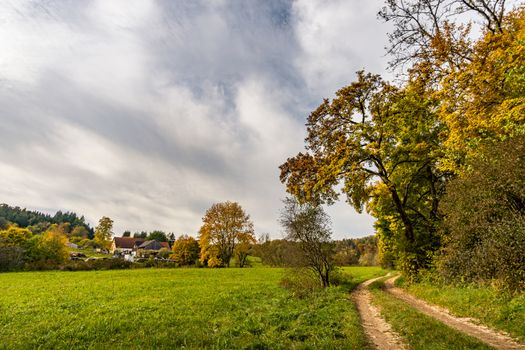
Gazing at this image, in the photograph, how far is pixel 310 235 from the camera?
22.0 metres

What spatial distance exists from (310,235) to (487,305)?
1151cm

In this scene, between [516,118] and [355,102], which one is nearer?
[516,118]

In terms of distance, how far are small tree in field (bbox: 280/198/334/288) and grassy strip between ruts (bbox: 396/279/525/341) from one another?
719 centimetres

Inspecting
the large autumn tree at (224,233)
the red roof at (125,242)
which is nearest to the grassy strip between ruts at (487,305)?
the large autumn tree at (224,233)

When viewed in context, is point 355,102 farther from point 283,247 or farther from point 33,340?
point 33,340

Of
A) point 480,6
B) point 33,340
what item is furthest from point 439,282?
point 33,340

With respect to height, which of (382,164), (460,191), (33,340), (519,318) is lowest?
(33,340)

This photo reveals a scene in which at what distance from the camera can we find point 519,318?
32.4 feet

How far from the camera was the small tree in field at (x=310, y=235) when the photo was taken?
72.1ft

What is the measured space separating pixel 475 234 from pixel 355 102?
15574 millimetres

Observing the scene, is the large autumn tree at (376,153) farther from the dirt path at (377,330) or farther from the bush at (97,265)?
the bush at (97,265)

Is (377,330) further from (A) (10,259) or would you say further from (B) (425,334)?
(A) (10,259)

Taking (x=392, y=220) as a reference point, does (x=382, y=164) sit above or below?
above

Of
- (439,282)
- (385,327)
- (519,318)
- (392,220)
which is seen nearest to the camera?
(519,318)
